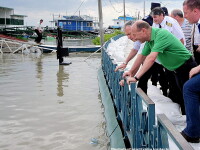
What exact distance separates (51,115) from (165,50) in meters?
4.07

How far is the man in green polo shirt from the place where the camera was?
133 inches

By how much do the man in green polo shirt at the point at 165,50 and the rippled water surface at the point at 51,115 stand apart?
75.1 inches

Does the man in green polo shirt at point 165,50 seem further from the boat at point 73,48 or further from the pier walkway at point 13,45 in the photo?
the pier walkway at point 13,45

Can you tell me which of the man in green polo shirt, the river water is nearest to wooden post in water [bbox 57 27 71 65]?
the river water

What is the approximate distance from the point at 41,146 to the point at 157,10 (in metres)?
2.96

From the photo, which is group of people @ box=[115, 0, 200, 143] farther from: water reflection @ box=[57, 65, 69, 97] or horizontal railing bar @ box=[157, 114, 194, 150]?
water reflection @ box=[57, 65, 69, 97]

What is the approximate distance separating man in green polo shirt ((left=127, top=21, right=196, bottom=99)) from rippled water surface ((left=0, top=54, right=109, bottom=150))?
191 cm

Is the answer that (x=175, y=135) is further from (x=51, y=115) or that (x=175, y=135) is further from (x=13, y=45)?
(x=13, y=45)

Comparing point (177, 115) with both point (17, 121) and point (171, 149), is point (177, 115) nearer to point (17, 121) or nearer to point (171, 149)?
point (171, 149)

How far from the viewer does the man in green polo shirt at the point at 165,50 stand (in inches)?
133

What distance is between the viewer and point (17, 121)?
650cm

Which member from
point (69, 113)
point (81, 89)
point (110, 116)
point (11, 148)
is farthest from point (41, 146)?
point (81, 89)

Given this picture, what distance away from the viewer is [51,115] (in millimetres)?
6887

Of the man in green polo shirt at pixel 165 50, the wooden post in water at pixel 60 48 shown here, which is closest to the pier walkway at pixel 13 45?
the wooden post in water at pixel 60 48
